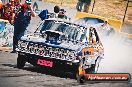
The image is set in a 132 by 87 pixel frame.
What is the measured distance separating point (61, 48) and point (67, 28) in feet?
4.54

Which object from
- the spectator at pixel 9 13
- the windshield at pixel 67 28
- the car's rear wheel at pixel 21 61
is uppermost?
the windshield at pixel 67 28

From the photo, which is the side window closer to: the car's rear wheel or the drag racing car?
the drag racing car

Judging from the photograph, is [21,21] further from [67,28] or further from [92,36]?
[92,36]

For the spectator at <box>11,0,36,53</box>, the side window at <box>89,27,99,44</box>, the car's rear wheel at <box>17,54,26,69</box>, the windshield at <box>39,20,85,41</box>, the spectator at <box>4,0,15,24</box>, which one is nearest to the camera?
the car's rear wheel at <box>17,54,26,69</box>

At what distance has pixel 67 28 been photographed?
1173cm

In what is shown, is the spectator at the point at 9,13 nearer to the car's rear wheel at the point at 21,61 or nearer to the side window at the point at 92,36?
the side window at the point at 92,36

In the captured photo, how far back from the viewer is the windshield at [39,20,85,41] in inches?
451

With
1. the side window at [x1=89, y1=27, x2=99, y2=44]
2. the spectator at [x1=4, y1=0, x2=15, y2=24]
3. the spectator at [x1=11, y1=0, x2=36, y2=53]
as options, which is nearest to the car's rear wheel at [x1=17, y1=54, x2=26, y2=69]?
the side window at [x1=89, y1=27, x2=99, y2=44]

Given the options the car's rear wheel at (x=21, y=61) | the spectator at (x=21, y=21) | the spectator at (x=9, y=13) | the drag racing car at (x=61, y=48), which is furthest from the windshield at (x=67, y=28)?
the spectator at (x=9, y=13)

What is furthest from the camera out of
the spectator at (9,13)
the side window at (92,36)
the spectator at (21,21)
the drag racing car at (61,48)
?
the spectator at (9,13)

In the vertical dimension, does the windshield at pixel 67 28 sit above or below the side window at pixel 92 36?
above

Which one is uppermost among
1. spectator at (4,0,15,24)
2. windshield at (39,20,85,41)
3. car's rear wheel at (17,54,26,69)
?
windshield at (39,20,85,41)

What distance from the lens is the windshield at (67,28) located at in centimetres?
1146

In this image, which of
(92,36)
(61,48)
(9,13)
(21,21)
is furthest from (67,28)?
(9,13)
